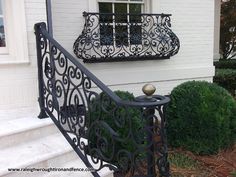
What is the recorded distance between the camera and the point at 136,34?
5.35m

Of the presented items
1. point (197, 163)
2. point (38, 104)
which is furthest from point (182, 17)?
point (38, 104)

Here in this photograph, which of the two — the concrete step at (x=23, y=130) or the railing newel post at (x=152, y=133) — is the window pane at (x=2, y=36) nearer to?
the concrete step at (x=23, y=130)

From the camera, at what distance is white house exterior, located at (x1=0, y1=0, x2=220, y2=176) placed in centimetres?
322

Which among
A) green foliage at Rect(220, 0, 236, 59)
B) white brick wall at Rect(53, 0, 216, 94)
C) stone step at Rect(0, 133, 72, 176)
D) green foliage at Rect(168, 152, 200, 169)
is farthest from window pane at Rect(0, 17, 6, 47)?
green foliage at Rect(220, 0, 236, 59)

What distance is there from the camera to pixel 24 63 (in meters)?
3.41

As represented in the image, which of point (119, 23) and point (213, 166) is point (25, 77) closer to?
point (119, 23)

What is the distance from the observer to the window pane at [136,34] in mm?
5297

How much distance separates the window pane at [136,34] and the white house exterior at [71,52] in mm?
342

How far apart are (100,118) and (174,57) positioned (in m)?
3.34

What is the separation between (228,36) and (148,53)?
24.7ft

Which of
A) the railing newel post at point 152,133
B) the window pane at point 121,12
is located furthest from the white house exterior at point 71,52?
the railing newel post at point 152,133

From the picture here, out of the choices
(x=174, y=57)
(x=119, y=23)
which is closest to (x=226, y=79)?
(x=174, y=57)

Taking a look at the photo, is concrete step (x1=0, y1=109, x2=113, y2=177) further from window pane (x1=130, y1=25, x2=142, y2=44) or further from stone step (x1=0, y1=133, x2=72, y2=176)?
window pane (x1=130, y1=25, x2=142, y2=44)

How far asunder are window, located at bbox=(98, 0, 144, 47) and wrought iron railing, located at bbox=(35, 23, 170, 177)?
1658mm
